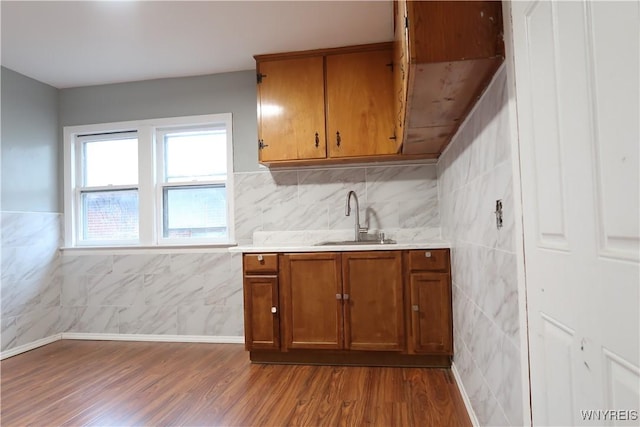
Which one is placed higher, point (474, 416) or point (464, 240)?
point (464, 240)

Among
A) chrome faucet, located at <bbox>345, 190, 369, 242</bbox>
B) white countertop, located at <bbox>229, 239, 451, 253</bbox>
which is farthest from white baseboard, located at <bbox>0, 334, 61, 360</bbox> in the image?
chrome faucet, located at <bbox>345, 190, 369, 242</bbox>

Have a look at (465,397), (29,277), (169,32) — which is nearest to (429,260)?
(465,397)

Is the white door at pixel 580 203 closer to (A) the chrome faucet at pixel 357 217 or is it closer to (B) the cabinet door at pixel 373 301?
(B) the cabinet door at pixel 373 301

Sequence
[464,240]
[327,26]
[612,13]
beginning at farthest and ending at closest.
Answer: [327,26], [464,240], [612,13]

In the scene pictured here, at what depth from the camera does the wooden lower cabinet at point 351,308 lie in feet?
7.87

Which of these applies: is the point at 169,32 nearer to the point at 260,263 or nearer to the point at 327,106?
the point at 327,106

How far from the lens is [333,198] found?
309 centimetres


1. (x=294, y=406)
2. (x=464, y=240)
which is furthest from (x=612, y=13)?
(x=294, y=406)

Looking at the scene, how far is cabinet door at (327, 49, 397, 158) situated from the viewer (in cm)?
273

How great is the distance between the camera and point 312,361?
257 cm

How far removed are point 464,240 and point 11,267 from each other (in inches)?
144

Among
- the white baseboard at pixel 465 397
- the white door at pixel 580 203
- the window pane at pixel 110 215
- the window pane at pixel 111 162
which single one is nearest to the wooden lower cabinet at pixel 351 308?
the white baseboard at pixel 465 397

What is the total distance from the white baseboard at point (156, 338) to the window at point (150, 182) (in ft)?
2.84

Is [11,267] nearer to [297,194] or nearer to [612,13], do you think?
[297,194]
